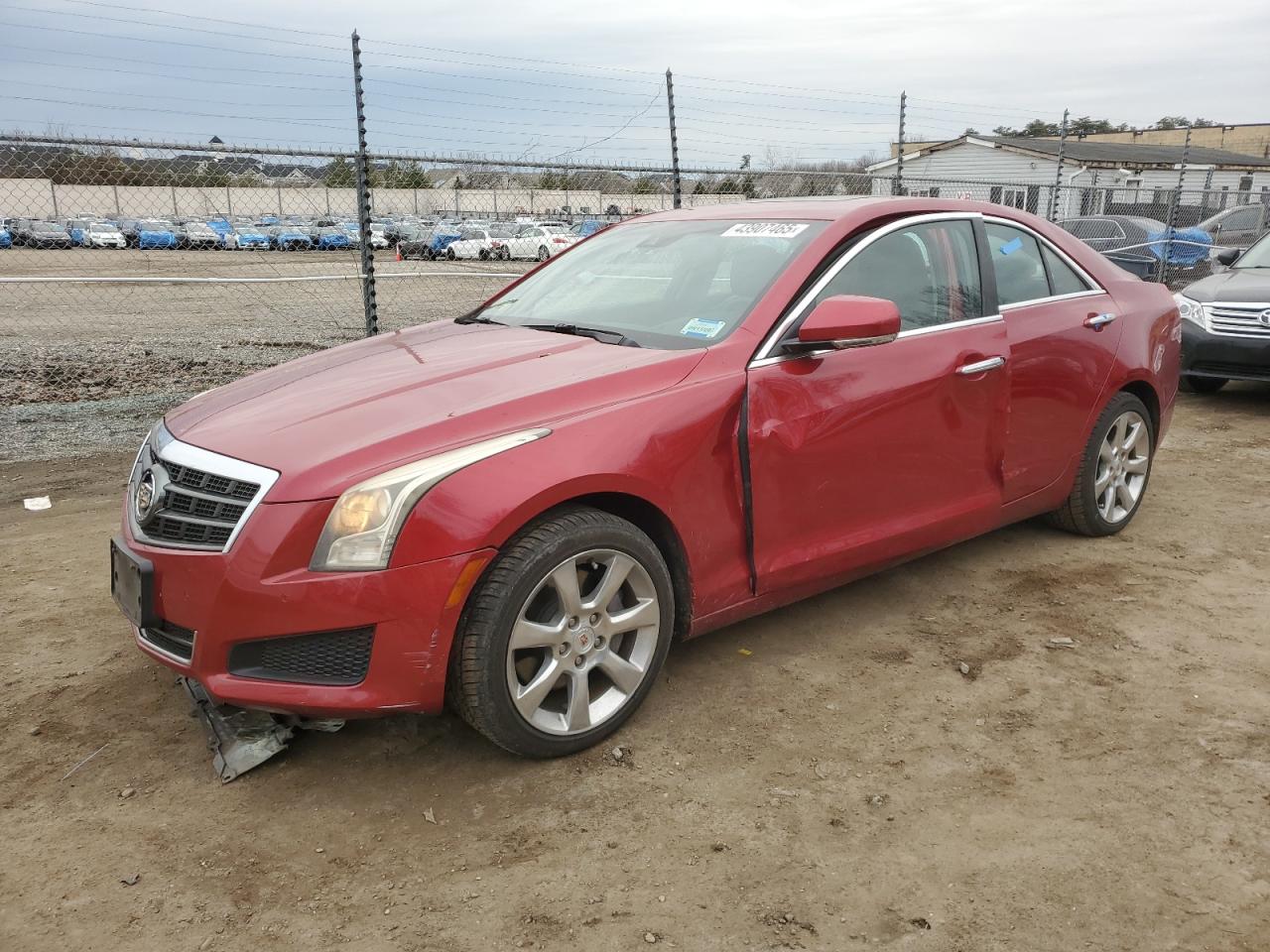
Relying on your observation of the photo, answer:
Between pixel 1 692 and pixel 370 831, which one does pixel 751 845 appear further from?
pixel 1 692

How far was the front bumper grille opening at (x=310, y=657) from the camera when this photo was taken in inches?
106

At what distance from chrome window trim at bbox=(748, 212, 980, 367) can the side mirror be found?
0.06m

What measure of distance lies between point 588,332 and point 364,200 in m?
4.36

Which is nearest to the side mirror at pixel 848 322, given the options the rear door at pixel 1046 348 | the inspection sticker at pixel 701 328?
the inspection sticker at pixel 701 328

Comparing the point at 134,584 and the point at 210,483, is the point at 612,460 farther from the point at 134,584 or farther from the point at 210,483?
the point at 134,584

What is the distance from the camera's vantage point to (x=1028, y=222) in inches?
181

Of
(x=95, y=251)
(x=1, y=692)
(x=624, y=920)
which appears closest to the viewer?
(x=624, y=920)

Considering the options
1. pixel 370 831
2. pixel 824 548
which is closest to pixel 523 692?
pixel 370 831

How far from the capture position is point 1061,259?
15.3 ft

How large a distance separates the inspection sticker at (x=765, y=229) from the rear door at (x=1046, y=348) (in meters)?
1.01

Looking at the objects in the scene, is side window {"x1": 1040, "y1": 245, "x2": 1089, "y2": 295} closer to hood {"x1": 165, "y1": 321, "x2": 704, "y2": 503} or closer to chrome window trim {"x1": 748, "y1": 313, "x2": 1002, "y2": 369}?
chrome window trim {"x1": 748, "y1": 313, "x2": 1002, "y2": 369}

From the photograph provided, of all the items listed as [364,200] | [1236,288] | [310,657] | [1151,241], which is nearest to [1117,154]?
[1151,241]

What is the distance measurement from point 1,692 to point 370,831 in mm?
1637

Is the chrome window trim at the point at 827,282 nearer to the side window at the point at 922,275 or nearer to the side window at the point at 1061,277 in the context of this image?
the side window at the point at 922,275
